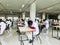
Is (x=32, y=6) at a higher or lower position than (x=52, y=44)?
higher

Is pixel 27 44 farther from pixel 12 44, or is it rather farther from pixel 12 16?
pixel 12 16

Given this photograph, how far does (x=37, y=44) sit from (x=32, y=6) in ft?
20.5

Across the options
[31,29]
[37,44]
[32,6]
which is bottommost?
[37,44]

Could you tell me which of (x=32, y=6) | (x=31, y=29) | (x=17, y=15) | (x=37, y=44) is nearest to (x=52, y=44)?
(x=37, y=44)

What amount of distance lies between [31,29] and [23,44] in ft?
4.00

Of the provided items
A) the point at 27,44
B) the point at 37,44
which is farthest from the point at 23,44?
the point at 37,44

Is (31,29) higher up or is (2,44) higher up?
(31,29)

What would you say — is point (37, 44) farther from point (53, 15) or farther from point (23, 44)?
point (53, 15)

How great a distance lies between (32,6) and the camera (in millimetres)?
11422

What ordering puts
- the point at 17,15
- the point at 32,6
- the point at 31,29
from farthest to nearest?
1. the point at 17,15
2. the point at 32,6
3. the point at 31,29

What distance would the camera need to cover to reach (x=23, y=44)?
5.56 m

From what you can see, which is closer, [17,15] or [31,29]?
[31,29]

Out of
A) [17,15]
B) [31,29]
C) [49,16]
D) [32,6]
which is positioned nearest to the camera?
[31,29]

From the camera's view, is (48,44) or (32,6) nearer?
(48,44)
